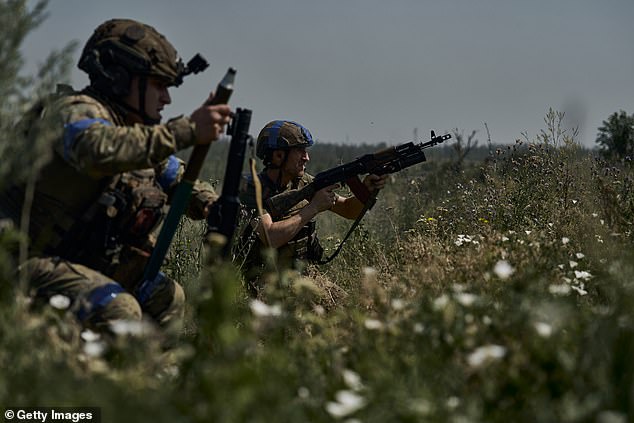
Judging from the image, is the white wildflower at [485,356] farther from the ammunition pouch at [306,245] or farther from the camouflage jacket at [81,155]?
the ammunition pouch at [306,245]

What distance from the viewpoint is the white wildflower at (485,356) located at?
2.30m

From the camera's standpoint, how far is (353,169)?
217 inches

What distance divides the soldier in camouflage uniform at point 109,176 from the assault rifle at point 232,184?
160mm

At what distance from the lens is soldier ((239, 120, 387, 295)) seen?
546 cm

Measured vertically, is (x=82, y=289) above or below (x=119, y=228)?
below

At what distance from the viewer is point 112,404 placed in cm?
195

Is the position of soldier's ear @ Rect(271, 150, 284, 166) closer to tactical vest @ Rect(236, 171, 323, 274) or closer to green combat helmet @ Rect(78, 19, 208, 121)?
tactical vest @ Rect(236, 171, 323, 274)

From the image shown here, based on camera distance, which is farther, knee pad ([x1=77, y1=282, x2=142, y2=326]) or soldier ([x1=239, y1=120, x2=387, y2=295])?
soldier ([x1=239, y1=120, x2=387, y2=295])

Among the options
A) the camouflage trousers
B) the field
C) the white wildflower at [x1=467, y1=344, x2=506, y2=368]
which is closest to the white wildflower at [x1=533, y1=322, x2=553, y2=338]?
the field

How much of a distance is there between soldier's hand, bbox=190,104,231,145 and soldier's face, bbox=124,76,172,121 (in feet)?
1.39

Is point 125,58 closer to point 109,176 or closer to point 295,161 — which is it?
point 109,176

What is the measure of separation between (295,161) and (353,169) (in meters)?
0.49

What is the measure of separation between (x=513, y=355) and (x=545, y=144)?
4409 millimetres

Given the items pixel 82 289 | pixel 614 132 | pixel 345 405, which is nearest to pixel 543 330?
pixel 345 405
